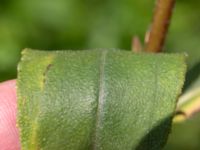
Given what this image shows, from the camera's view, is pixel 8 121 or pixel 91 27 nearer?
pixel 8 121

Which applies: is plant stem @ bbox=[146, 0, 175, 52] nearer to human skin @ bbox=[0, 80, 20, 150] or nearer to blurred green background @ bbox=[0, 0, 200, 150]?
human skin @ bbox=[0, 80, 20, 150]

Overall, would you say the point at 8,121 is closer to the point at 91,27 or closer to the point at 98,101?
the point at 98,101

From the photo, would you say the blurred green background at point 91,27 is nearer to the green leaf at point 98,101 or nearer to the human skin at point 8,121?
the human skin at point 8,121

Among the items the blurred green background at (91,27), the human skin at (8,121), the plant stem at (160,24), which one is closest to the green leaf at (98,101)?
the plant stem at (160,24)

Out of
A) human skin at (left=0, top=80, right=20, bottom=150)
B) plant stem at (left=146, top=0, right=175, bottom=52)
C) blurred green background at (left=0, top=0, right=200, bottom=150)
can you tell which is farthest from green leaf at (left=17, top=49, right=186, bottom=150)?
blurred green background at (left=0, top=0, right=200, bottom=150)

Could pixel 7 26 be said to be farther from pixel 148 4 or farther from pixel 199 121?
pixel 199 121

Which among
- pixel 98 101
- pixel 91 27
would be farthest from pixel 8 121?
pixel 91 27

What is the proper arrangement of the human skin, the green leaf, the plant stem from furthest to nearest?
the human skin < the plant stem < the green leaf
